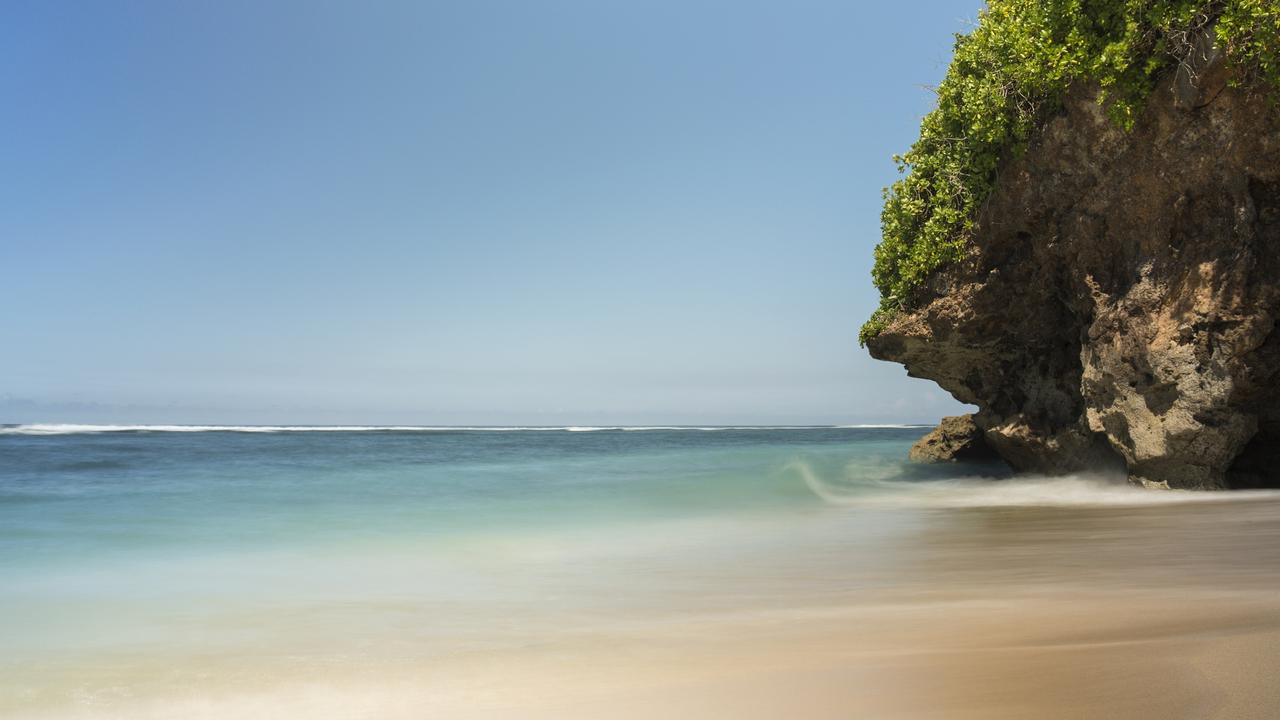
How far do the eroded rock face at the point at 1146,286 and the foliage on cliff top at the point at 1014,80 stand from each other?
40 centimetres

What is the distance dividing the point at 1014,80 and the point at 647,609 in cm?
1047

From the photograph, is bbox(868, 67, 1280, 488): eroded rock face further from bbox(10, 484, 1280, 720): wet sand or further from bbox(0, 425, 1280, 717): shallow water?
bbox(10, 484, 1280, 720): wet sand

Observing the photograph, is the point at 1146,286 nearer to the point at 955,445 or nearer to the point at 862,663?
the point at 862,663

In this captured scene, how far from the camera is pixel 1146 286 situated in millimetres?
10648

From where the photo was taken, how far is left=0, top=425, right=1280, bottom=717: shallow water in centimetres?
304

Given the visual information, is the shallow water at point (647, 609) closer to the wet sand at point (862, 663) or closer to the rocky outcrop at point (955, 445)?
the wet sand at point (862, 663)

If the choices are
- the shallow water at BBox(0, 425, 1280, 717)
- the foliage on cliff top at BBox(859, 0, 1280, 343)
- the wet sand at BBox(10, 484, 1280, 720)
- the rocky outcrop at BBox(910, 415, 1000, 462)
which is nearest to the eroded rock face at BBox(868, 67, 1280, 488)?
the foliage on cliff top at BBox(859, 0, 1280, 343)

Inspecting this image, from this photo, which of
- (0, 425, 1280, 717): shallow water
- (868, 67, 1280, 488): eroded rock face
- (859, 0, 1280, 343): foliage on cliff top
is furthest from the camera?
(868, 67, 1280, 488): eroded rock face

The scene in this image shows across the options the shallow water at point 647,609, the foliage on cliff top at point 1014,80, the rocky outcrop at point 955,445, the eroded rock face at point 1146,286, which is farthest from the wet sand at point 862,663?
the rocky outcrop at point 955,445

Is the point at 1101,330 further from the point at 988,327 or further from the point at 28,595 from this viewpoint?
the point at 28,595

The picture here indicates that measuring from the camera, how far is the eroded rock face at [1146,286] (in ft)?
31.7

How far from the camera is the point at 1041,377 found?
13.9 m

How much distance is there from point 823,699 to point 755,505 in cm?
930

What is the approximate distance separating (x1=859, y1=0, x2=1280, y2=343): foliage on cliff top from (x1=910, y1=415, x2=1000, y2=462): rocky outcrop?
23.6 ft
